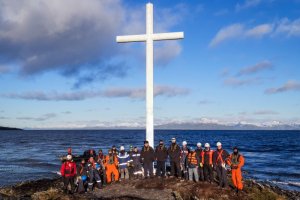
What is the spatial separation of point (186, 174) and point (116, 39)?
326 inches

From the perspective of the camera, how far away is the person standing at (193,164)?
18219mm

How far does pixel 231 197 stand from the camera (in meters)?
15.7

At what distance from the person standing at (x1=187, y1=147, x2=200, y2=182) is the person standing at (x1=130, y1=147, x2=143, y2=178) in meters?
3.15

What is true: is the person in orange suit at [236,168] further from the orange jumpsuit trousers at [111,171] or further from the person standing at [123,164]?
the orange jumpsuit trousers at [111,171]

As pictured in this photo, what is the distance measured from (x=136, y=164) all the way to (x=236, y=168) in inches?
229

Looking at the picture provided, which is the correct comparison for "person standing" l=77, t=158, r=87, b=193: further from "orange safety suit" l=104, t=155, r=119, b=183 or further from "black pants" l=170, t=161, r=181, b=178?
"black pants" l=170, t=161, r=181, b=178

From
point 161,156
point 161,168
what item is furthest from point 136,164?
point 161,156

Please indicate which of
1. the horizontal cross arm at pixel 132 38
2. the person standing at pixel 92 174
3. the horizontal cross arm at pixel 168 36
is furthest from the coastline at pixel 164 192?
the horizontal cross arm at pixel 132 38

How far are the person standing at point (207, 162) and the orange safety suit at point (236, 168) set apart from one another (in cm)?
112

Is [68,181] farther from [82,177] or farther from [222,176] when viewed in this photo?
[222,176]

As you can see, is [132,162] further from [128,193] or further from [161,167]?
[128,193]

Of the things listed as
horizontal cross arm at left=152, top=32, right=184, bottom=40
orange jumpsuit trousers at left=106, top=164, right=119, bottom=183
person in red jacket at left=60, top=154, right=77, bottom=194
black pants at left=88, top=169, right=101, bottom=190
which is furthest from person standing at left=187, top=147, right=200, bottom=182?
horizontal cross arm at left=152, top=32, right=184, bottom=40

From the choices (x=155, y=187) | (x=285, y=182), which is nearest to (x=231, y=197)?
(x=155, y=187)

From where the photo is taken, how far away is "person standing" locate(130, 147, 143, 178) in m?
20.2
